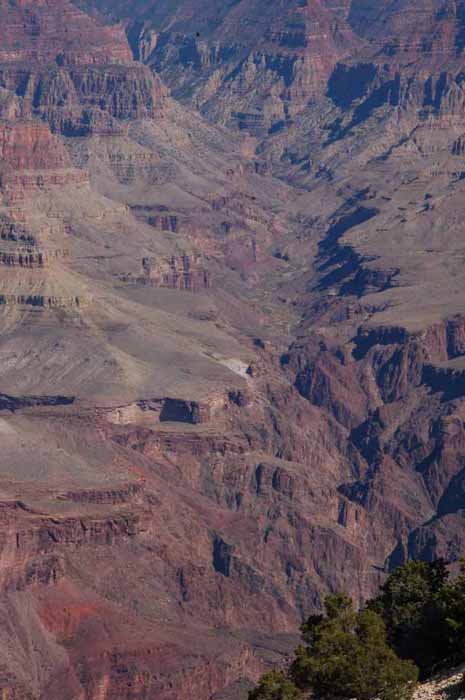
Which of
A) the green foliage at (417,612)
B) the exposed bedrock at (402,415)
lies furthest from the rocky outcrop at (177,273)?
the green foliage at (417,612)

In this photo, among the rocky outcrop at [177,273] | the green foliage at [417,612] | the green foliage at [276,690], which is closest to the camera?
the green foliage at [276,690]

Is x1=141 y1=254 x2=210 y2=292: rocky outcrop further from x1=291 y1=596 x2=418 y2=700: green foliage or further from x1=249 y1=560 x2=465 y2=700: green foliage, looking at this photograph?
x1=291 y1=596 x2=418 y2=700: green foliage

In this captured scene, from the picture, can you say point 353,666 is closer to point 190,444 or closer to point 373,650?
point 373,650

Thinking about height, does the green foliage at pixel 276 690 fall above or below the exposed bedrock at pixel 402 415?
above

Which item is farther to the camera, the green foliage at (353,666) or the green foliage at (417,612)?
the green foliage at (417,612)

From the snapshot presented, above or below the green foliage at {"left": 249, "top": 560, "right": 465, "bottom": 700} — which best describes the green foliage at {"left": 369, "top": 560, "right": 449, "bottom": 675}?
below

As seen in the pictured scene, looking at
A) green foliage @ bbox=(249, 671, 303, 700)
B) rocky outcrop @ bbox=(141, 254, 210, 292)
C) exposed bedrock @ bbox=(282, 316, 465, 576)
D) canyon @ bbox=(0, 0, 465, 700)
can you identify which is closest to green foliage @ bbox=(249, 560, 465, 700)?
green foliage @ bbox=(249, 671, 303, 700)

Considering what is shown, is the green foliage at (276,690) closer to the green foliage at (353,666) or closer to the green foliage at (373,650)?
the green foliage at (373,650)

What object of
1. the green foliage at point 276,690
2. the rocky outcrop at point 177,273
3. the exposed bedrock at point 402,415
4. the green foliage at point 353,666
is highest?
the green foliage at point 353,666

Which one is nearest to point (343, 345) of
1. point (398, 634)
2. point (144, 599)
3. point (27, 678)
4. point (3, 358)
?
point (3, 358)
